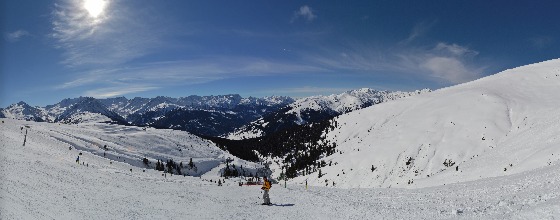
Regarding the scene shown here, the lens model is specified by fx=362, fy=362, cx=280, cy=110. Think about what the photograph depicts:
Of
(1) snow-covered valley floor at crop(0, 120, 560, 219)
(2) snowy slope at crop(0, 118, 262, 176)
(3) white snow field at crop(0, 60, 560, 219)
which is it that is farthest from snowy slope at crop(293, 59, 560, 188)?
(1) snow-covered valley floor at crop(0, 120, 560, 219)

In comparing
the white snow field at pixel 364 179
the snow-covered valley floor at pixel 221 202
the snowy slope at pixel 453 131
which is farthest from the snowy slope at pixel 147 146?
the snow-covered valley floor at pixel 221 202

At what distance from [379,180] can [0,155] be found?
379 feet

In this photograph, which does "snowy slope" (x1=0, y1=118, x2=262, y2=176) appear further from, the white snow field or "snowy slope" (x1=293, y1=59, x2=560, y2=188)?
"snowy slope" (x1=293, y1=59, x2=560, y2=188)

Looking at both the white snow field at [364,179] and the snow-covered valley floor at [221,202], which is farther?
the white snow field at [364,179]

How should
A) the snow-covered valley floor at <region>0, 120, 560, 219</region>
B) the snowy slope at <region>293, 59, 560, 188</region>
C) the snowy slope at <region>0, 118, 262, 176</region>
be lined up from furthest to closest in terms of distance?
the snowy slope at <region>0, 118, 262, 176</region>, the snowy slope at <region>293, 59, 560, 188</region>, the snow-covered valley floor at <region>0, 120, 560, 219</region>

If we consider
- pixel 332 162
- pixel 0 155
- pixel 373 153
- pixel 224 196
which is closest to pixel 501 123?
pixel 373 153

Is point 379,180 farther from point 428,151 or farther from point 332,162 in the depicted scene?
point 332,162

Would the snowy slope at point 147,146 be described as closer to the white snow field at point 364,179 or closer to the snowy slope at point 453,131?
the white snow field at point 364,179

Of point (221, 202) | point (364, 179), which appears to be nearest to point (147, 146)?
point (364, 179)

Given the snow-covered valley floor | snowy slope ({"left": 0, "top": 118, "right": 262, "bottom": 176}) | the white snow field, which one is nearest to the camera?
the snow-covered valley floor

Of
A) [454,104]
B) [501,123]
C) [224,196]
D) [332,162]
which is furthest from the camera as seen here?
[332,162]

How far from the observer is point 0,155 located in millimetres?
30594

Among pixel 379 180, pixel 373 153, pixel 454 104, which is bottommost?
pixel 379 180

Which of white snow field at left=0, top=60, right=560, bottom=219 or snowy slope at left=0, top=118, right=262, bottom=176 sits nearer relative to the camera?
white snow field at left=0, top=60, right=560, bottom=219
